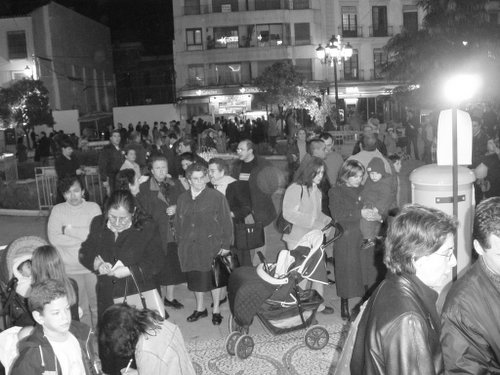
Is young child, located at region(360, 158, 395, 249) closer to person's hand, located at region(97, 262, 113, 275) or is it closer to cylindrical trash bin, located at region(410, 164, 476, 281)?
cylindrical trash bin, located at region(410, 164, 476, 281)

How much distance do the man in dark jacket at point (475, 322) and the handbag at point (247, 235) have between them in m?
4.41

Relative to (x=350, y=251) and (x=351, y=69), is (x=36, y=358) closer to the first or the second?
(x=350, y=251)

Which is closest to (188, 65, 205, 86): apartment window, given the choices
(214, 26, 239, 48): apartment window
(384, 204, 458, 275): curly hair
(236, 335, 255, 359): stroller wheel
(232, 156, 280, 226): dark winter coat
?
(214, 26, 239, 48): apartment window

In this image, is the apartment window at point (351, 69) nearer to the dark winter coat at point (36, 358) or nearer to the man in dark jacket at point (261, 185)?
the man in dark jacket at point (261, 185)

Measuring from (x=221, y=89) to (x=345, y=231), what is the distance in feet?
137

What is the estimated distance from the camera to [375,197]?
6.95 m

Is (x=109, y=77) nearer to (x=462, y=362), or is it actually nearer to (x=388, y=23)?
(x=388, y=23)

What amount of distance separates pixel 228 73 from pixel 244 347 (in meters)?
44.3

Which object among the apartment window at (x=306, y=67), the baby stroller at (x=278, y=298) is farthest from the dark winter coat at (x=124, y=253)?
the apartment window at (x=306, y=67)

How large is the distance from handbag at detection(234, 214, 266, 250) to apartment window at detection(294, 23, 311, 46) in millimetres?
43033

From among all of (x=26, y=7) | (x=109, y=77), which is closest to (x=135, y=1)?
(x=109, y=77)

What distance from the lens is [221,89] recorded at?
157 feet

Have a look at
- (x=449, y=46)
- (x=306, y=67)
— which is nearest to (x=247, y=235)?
(x=449, y=46)

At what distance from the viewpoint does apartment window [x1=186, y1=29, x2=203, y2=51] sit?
49.3 meters
